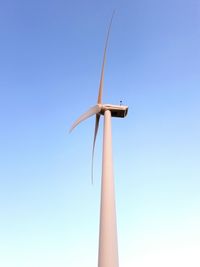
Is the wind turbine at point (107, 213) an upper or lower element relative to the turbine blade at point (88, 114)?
lower

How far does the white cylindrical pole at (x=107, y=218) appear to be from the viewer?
661 inches

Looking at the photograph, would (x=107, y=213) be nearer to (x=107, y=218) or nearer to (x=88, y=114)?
(x=107, y=218)

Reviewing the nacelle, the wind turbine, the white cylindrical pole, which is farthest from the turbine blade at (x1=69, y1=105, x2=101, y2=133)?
the white cylindrical pole

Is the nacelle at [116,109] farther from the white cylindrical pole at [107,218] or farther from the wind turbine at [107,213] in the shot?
the white cylindrical pole at [107,218]

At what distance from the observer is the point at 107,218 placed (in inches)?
714

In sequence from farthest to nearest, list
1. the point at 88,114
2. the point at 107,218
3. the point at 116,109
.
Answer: the point at 88,114 < the point at 116,109 < the point at 107,218

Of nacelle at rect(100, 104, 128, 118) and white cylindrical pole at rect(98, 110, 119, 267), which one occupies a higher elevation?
nacelle at rect(100, 104, 128, 118)

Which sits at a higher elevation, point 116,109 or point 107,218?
point 116,109

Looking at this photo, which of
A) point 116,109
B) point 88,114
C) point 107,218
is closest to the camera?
point 107,218

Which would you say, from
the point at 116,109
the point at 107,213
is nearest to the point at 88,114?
the point at 116,109

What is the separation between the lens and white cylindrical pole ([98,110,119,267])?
16.8 m

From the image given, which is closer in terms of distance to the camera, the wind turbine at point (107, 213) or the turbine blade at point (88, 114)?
the wind turbine at point (107, 213)

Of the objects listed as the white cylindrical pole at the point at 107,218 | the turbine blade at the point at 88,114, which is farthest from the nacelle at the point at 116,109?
the white cylindrical pole at the point at 107,218

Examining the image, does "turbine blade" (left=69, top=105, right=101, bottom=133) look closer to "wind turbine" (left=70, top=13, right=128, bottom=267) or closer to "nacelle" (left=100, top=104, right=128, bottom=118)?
"nacelle" (left=100, top=104, right=128, bottom=118)
